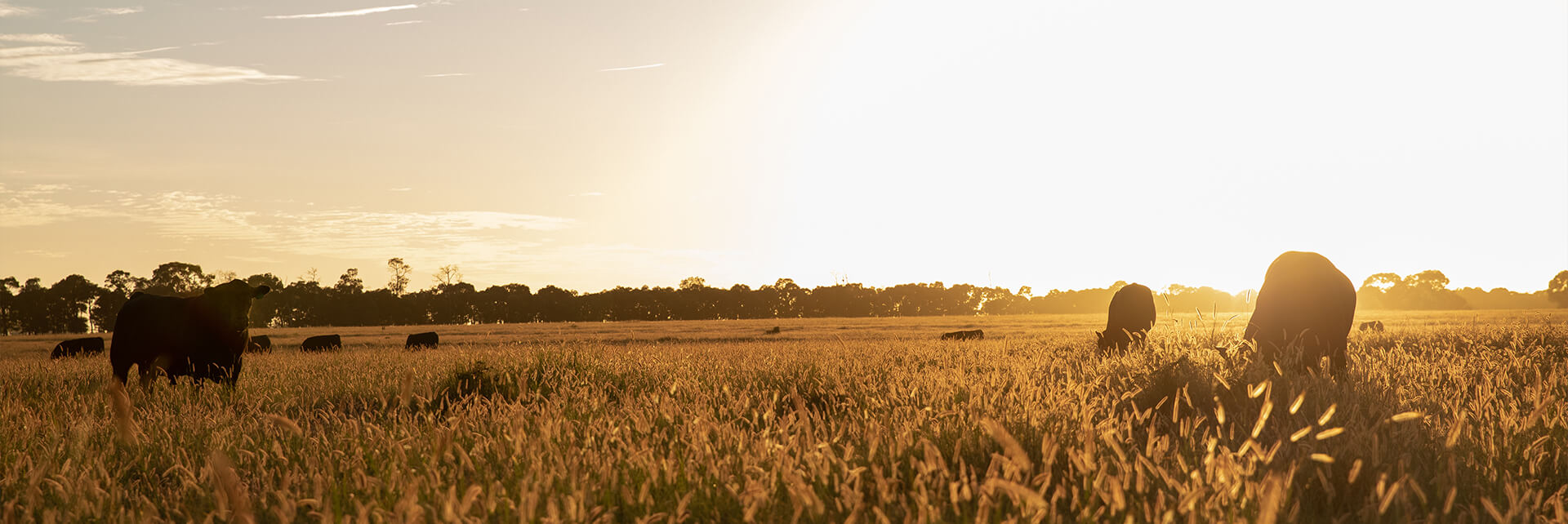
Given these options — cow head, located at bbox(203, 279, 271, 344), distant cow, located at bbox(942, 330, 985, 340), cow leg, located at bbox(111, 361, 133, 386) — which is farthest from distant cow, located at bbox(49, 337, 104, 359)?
distant cow, located at bbox(942, 330, 985, 340)

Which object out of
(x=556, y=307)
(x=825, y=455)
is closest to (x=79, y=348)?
(x=825, y=455)

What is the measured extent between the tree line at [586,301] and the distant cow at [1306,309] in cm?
6797

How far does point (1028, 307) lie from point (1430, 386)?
103 m

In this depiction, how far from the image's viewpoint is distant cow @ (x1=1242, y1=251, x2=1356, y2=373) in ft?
35.1

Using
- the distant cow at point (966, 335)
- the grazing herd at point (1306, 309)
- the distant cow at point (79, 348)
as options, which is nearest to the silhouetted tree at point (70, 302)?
the distant cow at point (79, 348)

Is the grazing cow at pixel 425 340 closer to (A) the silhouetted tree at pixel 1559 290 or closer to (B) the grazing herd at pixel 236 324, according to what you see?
(B) the grazing herd at pixel 236 324

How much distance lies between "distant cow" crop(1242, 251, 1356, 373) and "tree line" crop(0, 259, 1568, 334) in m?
68.0

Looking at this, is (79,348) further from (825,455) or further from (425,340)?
(825,455)

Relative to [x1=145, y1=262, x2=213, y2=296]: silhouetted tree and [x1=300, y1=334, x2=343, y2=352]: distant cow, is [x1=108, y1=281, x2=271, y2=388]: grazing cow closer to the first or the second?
[x1=300, y1=334, x2=343, y2=352]: distant cow

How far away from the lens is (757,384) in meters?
7.49

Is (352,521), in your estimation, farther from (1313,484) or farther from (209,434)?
(1313,484)

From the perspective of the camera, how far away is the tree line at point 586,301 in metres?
83.8

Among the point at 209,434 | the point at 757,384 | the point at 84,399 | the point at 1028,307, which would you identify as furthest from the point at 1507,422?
the point at 1028,307

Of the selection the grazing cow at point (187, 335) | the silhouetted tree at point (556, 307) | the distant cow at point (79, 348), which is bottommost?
the distant cow at point (79, 348)
